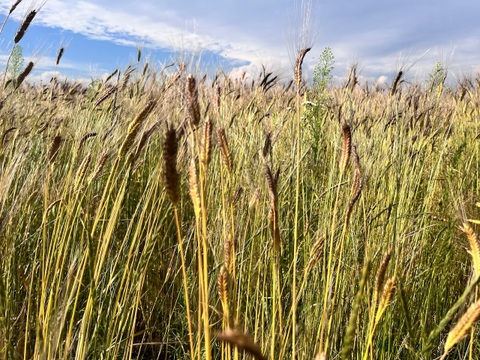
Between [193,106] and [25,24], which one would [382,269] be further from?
[25,24]

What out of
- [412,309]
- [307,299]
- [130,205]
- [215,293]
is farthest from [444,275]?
[130,205]

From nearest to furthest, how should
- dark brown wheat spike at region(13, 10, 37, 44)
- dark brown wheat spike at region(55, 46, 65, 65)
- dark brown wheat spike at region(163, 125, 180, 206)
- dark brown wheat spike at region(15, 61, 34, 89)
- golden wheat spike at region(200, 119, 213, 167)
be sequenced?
dark brown wheat spike at region(163, 125, 180, 206)
golden wheat spike at region(200, 119, 213, 167)
dark brown wheat spike at region(13, 10, 37, 44)
dark brown wheat spike at region(15, 61, 34, 89)
dark brown wheat spike at region(55, 46, 65, 65)

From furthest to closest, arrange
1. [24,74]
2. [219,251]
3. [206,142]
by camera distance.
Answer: [24,74] → [219,251] → [206,142]

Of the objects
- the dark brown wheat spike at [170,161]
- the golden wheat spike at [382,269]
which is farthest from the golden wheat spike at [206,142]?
the golden wheat spike at [382,269]

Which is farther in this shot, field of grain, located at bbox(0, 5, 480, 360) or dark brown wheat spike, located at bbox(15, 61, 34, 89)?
dark brown wheat spike, located at bbox(15, 61, 34, 89)

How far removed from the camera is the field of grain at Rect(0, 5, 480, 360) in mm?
766

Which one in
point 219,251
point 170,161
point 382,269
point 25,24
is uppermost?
point 25,24

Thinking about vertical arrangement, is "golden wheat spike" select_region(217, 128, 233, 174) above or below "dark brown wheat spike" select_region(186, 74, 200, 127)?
below

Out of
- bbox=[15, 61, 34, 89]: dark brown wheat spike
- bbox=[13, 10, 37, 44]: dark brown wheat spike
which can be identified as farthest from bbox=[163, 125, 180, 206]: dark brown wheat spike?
bbox=[15, 61, 34, 89]: dark brown wheat spike

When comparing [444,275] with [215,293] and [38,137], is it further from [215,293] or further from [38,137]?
[38,137]

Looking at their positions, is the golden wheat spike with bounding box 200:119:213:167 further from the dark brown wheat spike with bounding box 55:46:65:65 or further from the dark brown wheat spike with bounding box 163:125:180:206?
the dark brown wheat spike with bounding box 55:46:65:65

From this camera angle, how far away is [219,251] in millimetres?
1275

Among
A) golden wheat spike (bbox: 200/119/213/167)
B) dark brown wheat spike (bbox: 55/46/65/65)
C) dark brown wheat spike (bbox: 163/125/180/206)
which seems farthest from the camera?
dark brown wheat spike (bbox: 55/46/65/65)

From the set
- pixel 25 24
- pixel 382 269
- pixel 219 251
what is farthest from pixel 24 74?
pixel 382 269
